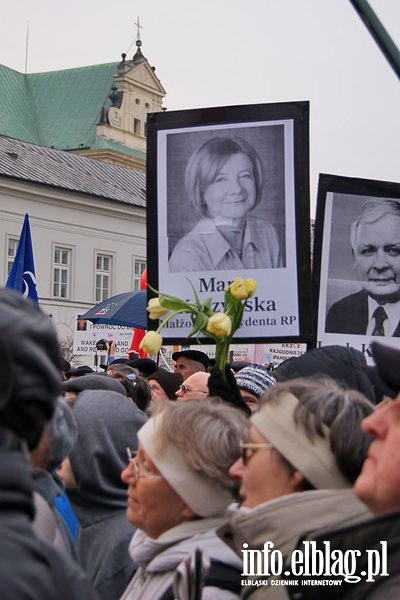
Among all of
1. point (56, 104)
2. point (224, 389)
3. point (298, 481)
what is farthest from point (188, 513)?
point (56, 104)

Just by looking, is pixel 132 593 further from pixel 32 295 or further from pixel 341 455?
pixel 32 295

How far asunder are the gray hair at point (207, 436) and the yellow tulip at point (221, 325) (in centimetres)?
121

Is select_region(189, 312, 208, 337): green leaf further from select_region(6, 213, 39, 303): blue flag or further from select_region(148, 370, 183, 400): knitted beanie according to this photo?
select_region(6, 213, 39, 303): blue flag

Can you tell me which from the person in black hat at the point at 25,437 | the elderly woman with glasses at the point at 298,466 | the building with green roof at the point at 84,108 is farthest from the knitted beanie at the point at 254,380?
the building with green roof at the point at 84,108

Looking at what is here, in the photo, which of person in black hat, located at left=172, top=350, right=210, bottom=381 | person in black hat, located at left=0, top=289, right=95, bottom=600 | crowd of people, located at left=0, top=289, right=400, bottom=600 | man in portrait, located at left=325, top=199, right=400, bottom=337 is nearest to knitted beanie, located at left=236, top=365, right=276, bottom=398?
man in portrait, located at left=325, top=199, right=400, bottom=337

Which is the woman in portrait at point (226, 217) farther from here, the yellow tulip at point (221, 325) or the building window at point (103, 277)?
the building window at point (103, 277)

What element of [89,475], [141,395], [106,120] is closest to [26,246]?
[141,395]

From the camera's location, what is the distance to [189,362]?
28.2 ft

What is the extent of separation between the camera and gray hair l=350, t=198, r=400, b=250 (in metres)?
5.31

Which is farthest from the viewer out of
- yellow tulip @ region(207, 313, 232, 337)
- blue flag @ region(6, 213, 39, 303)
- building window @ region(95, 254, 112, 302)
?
building window @ region(95, 254, 112, 302)

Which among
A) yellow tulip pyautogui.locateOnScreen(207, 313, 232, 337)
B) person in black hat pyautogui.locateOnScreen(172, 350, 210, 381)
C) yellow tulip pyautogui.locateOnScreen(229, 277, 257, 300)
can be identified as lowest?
person in black hat pyautogui.locateOnScreen(172, 350, 210, 381)

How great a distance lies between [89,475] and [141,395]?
11.3 ft

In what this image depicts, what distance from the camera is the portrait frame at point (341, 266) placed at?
207 inches

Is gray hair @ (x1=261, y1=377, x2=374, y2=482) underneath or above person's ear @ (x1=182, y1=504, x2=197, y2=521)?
above
